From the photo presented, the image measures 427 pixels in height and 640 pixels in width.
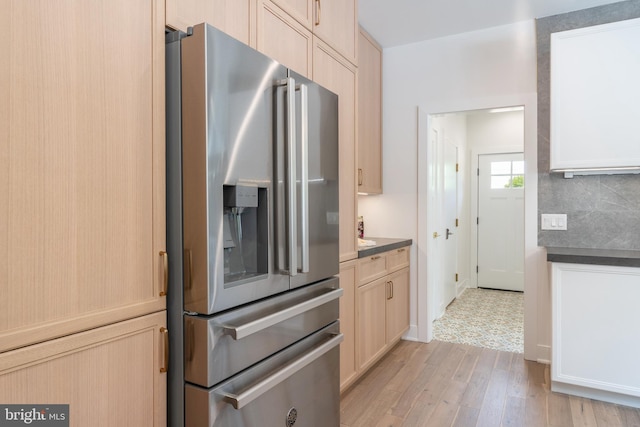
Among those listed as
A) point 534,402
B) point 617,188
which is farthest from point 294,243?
point 617,188

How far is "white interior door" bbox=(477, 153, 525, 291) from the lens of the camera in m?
5.55

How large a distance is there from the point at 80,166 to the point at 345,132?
1.67 meters

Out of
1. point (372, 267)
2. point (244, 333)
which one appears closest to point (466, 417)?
point (372, 267)

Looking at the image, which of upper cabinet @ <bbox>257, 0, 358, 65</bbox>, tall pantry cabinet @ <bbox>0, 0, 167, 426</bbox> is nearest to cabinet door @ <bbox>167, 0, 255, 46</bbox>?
tall pantry cabinet @ <bbox>0, 0, 167, 426</bbox>

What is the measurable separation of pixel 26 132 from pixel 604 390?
3.21 m

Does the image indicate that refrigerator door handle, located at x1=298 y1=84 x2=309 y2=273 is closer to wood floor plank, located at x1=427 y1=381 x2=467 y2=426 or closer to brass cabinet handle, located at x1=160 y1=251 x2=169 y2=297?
brass cabinet handle, located at x1=160 y1=251 x2=169 y2=297

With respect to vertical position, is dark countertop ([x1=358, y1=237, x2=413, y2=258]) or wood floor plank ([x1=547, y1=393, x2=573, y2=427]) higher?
dark countertop ([x1=358, y1=237, x2=413, y2=258])

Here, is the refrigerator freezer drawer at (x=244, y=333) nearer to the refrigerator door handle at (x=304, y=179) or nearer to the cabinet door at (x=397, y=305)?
the refrigerator door handle at (x=304, y=179)

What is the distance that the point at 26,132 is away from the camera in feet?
3.00

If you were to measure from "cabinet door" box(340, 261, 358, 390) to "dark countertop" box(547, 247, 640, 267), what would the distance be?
132 centimetres

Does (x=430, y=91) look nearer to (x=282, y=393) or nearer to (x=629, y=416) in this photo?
(x=629, y=416)

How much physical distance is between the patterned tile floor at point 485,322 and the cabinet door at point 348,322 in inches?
58.8

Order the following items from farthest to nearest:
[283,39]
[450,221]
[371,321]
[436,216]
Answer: [450,221], [436,216], [371,321], [283,39]

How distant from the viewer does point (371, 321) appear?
9.27ft
